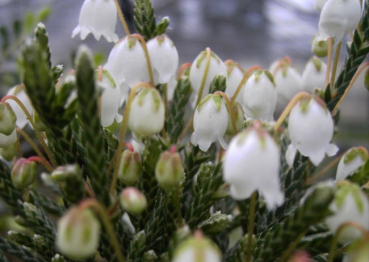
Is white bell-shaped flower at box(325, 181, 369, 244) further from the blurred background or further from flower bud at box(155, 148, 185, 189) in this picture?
the blurred background

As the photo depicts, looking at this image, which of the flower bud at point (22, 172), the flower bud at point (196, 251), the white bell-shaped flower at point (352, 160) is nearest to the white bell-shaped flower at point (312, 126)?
the white bell-shaped flower at point (352, 160)

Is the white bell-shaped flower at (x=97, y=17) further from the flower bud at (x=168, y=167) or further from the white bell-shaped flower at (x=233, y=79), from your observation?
the flower bud at (x=168, y=167)

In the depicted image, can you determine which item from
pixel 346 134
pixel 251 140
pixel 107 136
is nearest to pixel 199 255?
pixel 251 140

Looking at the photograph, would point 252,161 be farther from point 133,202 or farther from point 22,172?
point 22,172

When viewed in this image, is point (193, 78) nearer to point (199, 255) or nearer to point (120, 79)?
point (120, 79)

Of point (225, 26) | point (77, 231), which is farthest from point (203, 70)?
point (225, 26)

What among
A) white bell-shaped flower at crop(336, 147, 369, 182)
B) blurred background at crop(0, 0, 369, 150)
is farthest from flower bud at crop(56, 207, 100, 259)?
blurred background at crop(0, 0, 369, 150)

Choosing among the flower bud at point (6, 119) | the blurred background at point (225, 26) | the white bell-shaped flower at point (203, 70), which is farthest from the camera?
the blurred background at point (225, 26)
